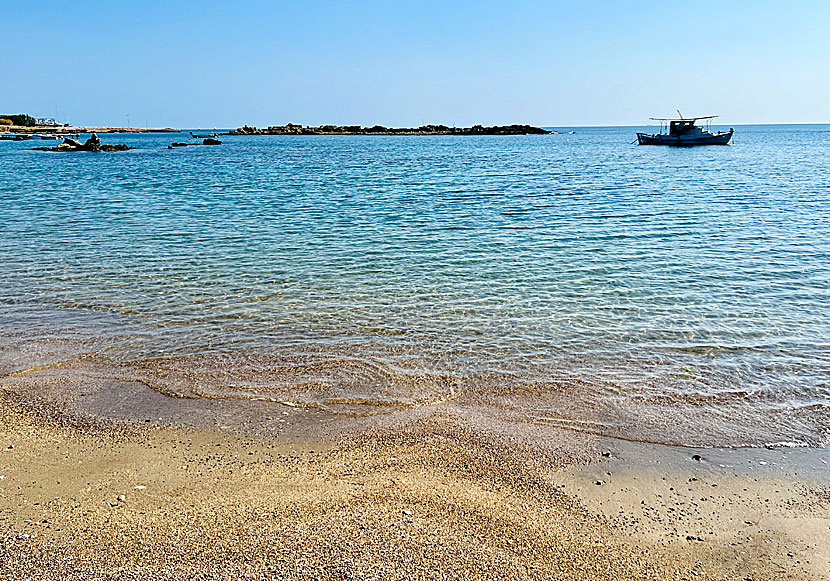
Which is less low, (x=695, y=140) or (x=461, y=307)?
(x=695, y=140)

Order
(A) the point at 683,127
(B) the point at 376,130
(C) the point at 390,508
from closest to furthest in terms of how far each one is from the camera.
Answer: (C) the point at 390,508 → (A) the point at 683,127 → (B) the point at 376,130

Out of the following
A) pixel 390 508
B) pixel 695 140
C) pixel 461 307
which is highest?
pixel 695 140

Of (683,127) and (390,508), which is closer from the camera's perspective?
(390,508)

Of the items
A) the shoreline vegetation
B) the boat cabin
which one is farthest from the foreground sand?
the shoreline vegetation

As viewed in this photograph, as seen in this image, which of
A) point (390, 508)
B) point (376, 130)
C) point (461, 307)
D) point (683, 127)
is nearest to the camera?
point (390, 508)

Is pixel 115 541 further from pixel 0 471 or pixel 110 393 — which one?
pixel 110 393

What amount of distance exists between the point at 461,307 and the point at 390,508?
6029 millimetres

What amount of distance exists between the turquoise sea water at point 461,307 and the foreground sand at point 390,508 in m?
0.94

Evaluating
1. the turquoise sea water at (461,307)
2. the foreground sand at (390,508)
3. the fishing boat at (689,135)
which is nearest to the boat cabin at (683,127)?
the fishing boat at (689,135)

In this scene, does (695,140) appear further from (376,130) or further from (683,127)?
(376,130)

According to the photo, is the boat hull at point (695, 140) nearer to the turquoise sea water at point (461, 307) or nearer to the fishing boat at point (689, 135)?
the fishing boat at point (689, 135)

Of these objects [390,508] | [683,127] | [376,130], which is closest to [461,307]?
[390,508]

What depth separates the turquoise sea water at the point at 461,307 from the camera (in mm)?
7234

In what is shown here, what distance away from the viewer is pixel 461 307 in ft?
34.8
